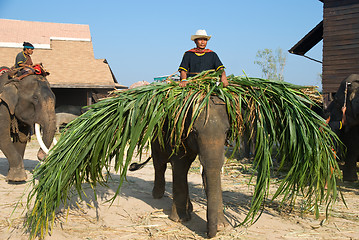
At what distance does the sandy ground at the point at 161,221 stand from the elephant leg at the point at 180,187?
0.11 metres

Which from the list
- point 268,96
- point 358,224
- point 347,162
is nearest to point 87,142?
point 268,96

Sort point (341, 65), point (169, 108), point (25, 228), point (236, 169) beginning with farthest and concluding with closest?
point (341, 65) → point (236, 169) → point (25, 228) → point (169, 108)

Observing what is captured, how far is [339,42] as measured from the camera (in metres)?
14.2

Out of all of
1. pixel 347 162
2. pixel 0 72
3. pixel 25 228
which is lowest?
pixel 25 228

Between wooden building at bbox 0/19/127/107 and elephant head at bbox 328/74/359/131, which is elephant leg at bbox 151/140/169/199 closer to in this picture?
elephant head at bbox 328/74/359/131

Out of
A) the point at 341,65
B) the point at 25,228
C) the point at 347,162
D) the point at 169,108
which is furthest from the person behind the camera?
the point at 341,65

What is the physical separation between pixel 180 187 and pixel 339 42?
38.8ft

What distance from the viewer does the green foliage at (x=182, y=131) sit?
4.17 meters

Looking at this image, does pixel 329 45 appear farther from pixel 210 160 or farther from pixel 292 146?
pixel 210 160

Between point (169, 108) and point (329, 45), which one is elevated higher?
point (329, 45)

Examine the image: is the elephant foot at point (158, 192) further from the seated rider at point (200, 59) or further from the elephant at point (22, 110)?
the elephant at point (22, 110)

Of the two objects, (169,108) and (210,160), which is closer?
(210,160)

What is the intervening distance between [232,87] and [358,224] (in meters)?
2.59

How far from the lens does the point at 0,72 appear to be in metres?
8.22
